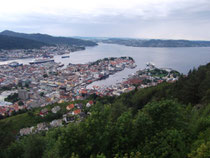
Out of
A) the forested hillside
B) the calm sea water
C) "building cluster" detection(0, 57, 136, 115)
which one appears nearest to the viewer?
the forested hillside

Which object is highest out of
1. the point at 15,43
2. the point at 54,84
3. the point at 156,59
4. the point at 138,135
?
the point at 15,43

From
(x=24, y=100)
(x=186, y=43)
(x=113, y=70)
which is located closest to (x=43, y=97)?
(x=24, y=100)

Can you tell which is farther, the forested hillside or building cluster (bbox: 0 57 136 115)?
building cluster (bbox: 0 57 136 115)

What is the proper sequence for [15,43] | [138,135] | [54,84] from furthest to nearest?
[15,43]
[54,84]
[138,135]

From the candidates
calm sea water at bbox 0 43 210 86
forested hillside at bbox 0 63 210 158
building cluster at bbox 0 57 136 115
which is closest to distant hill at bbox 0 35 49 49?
calm sea water at bbox 0 43 210 86

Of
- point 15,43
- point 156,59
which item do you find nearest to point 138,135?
point 156,59

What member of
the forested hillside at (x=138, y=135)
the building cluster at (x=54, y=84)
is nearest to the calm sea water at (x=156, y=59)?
the building cluster at (x=54, y=84)

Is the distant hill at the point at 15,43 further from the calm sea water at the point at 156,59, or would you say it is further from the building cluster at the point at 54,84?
the building cluster at the point at 54,84

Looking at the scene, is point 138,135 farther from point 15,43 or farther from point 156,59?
point 15,43

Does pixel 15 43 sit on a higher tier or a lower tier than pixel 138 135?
higher

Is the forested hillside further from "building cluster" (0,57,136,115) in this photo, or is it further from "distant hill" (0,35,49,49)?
"distant hill" (0,35,49,49)

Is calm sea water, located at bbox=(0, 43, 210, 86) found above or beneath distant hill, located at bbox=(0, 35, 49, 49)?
beneath
